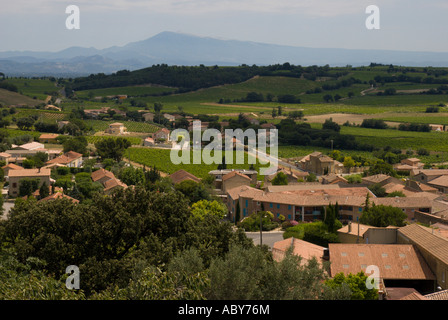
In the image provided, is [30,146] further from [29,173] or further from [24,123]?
[29,173]

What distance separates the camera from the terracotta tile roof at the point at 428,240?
571 inches

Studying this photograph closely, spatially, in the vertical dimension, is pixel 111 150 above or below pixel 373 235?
above

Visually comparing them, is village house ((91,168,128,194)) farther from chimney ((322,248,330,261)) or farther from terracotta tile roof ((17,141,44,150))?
chimney ((322,248,330,261))

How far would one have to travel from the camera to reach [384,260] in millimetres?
15320

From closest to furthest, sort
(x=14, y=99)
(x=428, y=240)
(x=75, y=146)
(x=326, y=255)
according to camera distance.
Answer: (x=428, y=240), (x=326, y=255), (x=75, y=146), (x=14, y=99)

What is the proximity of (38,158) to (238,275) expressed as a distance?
39730 millimetres

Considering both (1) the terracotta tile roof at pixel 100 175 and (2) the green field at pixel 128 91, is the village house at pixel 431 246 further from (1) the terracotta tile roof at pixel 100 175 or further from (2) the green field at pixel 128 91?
(2) the green field at pixel 128 91

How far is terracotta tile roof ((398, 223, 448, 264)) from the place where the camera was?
1450 cm

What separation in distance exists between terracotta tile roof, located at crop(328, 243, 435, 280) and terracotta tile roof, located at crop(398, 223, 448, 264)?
0.41m

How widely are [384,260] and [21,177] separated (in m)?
27.3

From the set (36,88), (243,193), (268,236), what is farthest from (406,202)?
(36,88)

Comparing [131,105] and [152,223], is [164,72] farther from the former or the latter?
[152,223]

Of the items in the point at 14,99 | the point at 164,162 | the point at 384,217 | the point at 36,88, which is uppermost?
the point at 36,88

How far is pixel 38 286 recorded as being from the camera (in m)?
7.70
